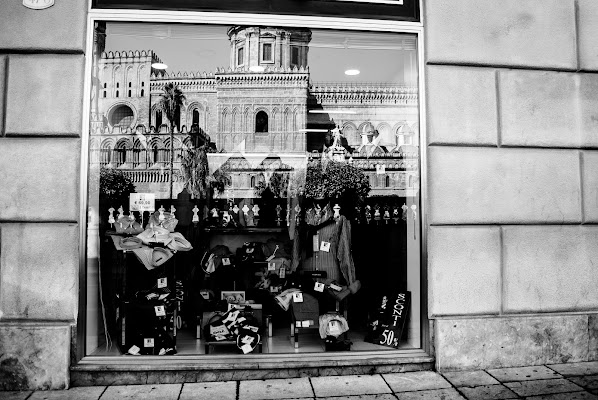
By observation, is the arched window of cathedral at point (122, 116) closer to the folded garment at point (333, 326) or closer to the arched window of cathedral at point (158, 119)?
the arched window of cathedral at point (158, 119)

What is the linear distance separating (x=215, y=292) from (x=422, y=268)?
2467mm

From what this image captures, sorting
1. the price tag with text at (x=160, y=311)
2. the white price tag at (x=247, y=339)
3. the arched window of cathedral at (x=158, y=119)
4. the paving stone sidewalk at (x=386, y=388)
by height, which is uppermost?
the arched window of cathedral at (x=158, y=119)

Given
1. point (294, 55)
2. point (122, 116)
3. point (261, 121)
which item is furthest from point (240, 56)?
point (122, 116)

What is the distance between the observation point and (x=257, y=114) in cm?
704

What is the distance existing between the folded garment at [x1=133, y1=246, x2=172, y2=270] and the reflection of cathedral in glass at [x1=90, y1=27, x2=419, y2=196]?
0.97m

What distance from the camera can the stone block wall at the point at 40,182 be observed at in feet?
14.6

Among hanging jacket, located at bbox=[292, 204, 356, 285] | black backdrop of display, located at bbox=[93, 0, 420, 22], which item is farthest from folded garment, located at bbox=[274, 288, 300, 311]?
black backdrop of display, located at bbox=[93, 0, 420, 22]

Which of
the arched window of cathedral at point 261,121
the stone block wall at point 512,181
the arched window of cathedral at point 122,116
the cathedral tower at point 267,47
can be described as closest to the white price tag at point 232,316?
the stone block wall at point 512,181

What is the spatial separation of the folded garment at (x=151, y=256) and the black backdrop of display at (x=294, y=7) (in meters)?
2.39

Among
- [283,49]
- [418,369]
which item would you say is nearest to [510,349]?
[418,369]

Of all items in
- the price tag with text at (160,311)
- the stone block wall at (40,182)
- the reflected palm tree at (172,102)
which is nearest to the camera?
the stone block wall at (40,182)

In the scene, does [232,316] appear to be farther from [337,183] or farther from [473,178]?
[473,178]

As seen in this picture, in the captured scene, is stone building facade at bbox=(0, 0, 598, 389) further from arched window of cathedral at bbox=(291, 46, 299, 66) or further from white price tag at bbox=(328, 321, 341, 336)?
arched window of cathedral at bbox=(291, 46, 299, 66)

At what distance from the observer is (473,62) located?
4961mm
